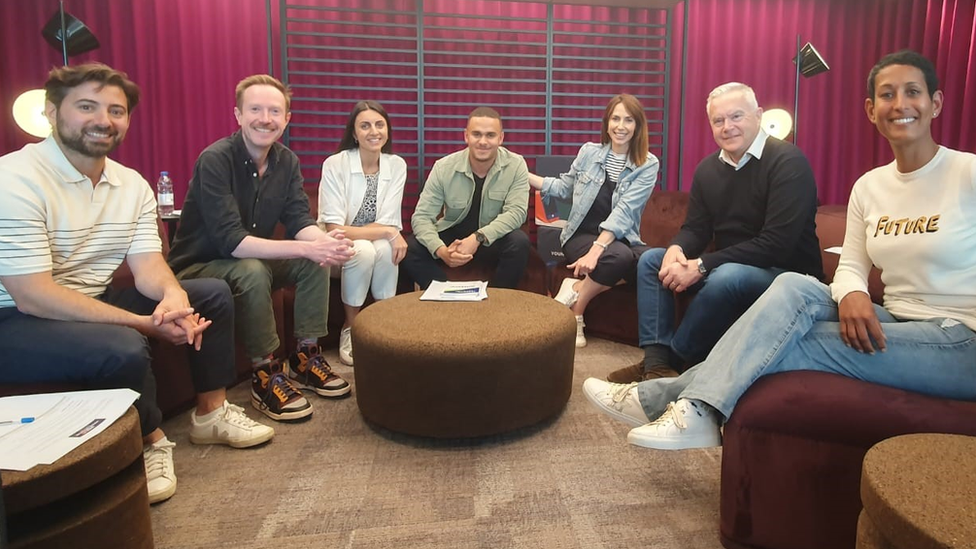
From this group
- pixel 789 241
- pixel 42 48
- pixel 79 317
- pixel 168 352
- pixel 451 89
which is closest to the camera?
pixel 79 317

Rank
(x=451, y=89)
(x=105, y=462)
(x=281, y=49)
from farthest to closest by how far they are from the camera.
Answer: (x=451, y=89) → (x=281, y=49) → (x=105, y=462)

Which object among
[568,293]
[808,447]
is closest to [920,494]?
[808,447]

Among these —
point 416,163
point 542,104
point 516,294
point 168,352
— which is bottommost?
point 168,352

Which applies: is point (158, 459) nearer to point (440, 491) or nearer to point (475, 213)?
point (440, 491)

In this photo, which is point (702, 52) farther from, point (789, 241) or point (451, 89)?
point (789, 241)

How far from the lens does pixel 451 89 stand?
4.36m

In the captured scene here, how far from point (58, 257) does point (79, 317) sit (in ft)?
0.69

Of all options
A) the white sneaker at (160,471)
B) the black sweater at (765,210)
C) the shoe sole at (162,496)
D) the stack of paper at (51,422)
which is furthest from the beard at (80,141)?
the black sweater at (765,210)

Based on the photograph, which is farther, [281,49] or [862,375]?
[281,49]

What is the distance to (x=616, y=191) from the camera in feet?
9.82

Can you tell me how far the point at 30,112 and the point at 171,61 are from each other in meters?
1.04

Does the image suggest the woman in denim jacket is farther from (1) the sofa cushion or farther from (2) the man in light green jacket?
(1) the sofa cushion

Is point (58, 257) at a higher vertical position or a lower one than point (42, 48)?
lower

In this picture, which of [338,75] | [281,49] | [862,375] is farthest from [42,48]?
[862,375]
